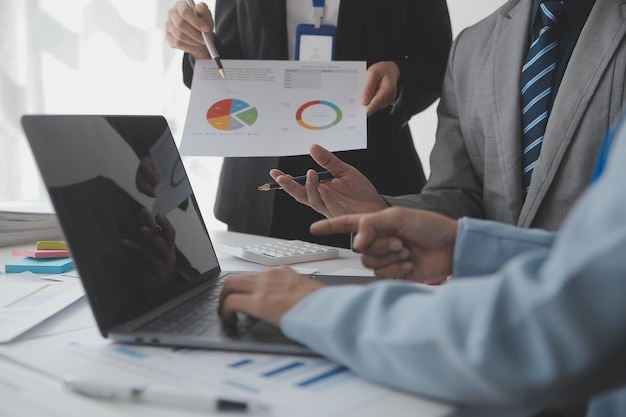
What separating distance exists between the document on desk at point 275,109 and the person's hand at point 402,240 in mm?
498

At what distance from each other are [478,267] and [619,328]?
341 mm

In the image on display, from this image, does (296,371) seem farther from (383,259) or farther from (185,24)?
(185,24)

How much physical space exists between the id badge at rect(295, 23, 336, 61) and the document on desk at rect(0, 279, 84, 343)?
752 mm

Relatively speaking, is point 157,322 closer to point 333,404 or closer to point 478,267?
point 333,404

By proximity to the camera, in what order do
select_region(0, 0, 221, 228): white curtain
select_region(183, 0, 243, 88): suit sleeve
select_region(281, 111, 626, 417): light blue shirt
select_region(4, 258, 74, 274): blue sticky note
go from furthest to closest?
select_region(0, 0, 221, 228): white curtain < select_region(183, 0, 243, 88): suit sleeve < select_region(4, 258, 74, 274): blue sticky note < select_region(281, 111, 626, 417): light blue shirt

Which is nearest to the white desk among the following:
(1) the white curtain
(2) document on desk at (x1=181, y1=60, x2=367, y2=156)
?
(2) document on desk at (x1=181, y1=60, x2=367, y2=156)

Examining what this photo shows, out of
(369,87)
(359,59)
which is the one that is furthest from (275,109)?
(359,59)

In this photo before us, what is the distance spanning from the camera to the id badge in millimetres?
1438

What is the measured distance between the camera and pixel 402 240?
2.52 ft

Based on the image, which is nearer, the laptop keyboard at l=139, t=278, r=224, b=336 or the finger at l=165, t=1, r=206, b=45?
the laptop keyboard at l=139, t=278, r=224, b=336

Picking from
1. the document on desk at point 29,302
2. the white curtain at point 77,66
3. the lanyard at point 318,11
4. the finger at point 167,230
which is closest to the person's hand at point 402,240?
the finger at point 167,230

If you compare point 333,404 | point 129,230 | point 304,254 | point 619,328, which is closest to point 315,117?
point 304,254

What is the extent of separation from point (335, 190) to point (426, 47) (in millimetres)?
613

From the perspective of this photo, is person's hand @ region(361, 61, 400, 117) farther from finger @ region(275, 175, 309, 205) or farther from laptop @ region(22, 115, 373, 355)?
laptop @ region(22, 115, 373, 355)
